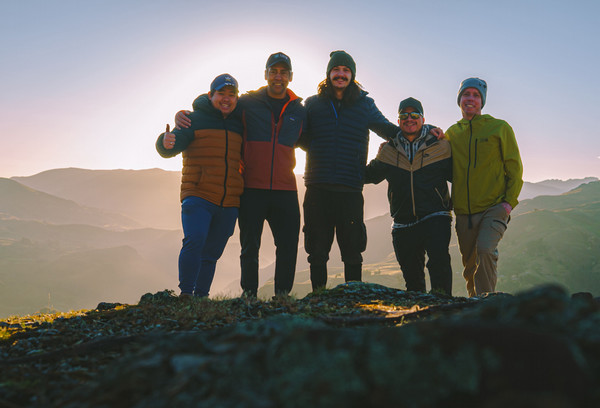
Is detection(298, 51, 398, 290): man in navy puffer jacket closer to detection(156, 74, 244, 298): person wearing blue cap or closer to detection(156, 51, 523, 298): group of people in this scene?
detection(156, 51, 523, 298): group of people

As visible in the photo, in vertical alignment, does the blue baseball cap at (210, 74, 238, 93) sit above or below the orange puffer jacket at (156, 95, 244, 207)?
above

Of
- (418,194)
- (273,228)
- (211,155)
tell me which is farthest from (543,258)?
(211,155)

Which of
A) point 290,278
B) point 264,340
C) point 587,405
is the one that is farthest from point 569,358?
point 290,278

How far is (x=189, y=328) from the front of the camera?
4789mm

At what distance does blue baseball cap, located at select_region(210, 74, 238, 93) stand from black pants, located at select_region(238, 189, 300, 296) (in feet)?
7.20

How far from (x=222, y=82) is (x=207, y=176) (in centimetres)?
198

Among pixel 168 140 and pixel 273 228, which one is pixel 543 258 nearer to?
pixel 273 228

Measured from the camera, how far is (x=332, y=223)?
8750 mm

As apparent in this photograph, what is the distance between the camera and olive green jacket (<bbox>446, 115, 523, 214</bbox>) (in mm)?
7984

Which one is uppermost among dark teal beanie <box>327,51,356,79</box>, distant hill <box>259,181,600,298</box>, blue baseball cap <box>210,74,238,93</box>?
dark teal beanie <box>327,51,356,79</box>

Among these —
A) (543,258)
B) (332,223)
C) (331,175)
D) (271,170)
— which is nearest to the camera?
(271,170)

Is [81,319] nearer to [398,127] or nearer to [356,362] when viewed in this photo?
[356,362]

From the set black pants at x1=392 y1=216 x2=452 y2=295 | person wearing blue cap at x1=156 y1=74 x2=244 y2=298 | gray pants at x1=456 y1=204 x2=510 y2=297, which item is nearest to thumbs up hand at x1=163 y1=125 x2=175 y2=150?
person wearing blue cap at x1=156 y1=74 x2=244 y2=298

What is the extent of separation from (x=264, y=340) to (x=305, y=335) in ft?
1.05
